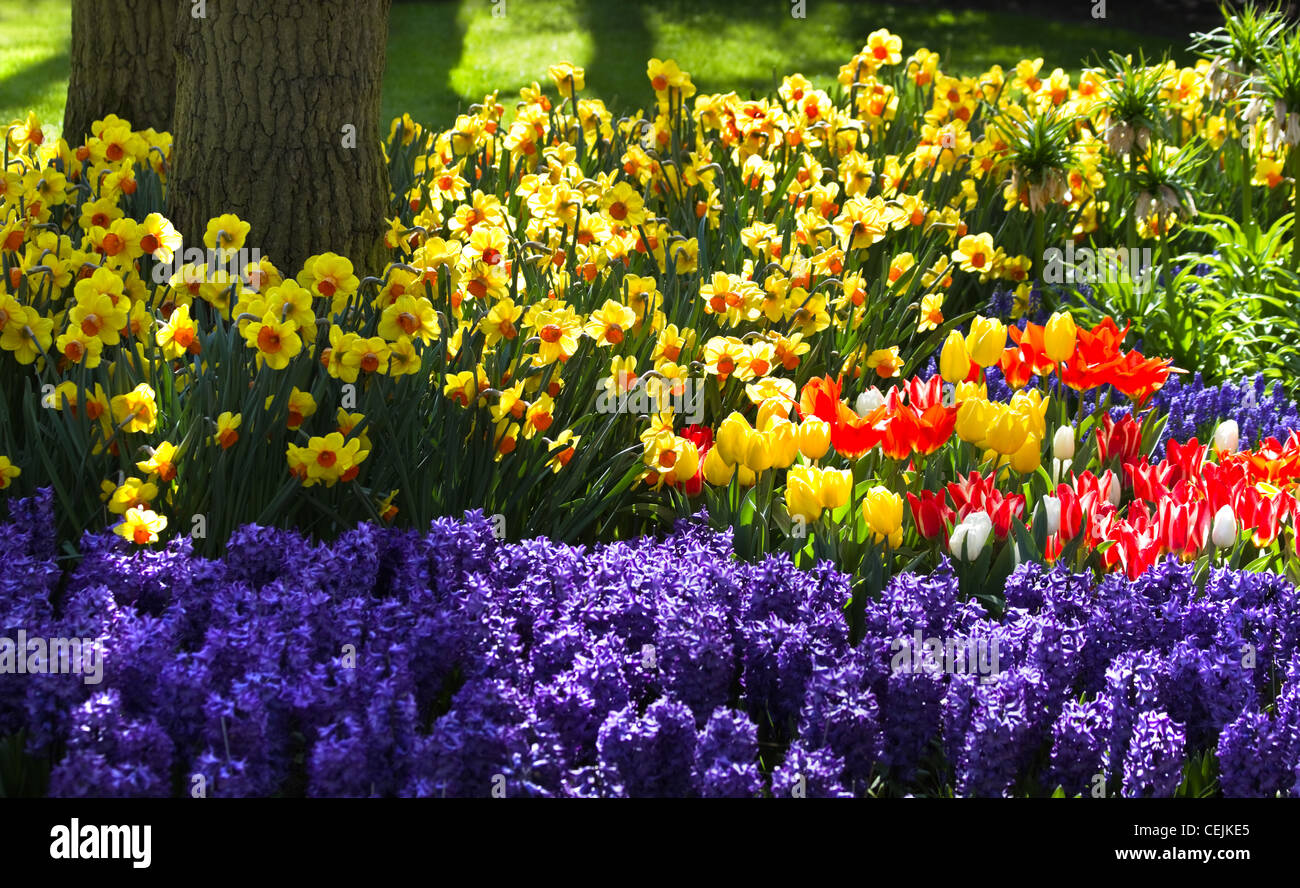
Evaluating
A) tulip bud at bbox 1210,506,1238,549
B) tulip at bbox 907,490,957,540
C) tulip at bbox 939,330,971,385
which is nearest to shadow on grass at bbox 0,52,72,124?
tulip at bbox 939,330,971,385

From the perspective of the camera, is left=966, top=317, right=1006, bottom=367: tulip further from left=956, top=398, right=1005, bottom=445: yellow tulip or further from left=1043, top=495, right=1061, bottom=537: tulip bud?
left=1043, top=495, right=1061, bottom=537: tulip bud

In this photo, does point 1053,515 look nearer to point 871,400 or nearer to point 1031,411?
point 1031,411

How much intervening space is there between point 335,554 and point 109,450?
2.31ft

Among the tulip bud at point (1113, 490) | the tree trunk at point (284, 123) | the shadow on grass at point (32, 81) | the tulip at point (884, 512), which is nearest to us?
the tulip at point (884, 512)

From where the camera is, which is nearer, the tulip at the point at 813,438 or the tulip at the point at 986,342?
the tulip at the point at 813,438

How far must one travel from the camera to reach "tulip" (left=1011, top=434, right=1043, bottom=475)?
2891 mm

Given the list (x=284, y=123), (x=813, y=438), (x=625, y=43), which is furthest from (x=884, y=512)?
(x=625, y=43)

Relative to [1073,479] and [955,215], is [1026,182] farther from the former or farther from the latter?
[1073,479]

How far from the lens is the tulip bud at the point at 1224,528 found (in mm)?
2707

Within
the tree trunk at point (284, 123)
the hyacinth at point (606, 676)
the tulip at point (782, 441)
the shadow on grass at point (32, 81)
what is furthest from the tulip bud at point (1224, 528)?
the shadow on grass at point (32, 81)

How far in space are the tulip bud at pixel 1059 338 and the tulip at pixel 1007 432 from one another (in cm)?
46

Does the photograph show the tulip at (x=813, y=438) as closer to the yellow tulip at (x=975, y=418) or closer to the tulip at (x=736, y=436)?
the tulip at (x=736, y=436)

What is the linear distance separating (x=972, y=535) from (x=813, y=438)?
1.31 ft

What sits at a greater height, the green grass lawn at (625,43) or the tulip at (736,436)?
the green grass lawn at (625,43)
